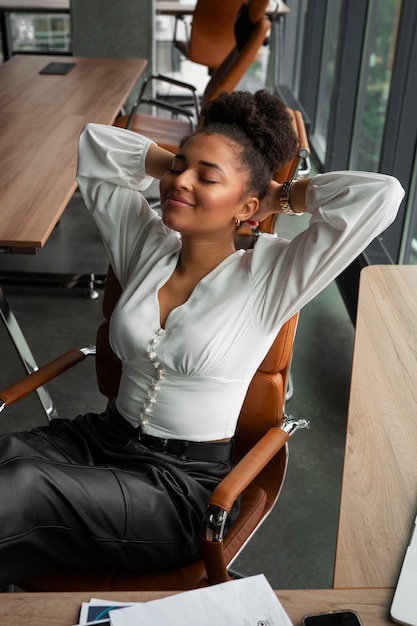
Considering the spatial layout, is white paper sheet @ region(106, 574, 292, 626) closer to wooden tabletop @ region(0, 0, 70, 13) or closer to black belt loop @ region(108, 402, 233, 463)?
black belt loop @ region(108, 402, 233, 463)

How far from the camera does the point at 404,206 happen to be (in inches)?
128

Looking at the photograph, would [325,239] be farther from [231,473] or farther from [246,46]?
[246,46]

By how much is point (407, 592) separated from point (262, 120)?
883 millimetres

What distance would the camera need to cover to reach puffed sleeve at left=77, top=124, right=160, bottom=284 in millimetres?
1646

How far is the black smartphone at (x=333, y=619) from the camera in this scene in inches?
38.8

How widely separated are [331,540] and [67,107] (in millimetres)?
2307

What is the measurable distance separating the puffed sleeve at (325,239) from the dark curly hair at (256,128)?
100mm

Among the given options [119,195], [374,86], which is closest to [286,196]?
[119,195]

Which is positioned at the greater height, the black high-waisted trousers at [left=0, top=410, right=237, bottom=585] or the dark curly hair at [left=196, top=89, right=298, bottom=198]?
the dark curly hair at [left=196, top=89, right=298, bottom=198]

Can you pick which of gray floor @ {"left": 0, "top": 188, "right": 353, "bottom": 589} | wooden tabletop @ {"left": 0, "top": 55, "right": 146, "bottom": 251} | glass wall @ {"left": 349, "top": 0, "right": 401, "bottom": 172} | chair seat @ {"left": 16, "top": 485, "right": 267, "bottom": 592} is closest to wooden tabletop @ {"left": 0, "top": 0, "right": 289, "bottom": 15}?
wooden tabletop @ {"left": 0, "top": 55, "right": 146, "bottom": 251}

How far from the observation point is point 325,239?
1384 mm

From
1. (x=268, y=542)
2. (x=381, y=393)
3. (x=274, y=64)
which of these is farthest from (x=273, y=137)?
(x=274, y=64)

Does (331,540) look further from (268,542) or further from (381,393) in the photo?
(381,393)

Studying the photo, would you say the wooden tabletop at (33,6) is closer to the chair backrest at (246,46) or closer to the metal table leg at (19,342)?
the chair backrest at (246,46)
